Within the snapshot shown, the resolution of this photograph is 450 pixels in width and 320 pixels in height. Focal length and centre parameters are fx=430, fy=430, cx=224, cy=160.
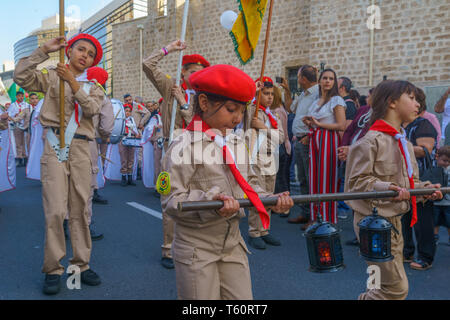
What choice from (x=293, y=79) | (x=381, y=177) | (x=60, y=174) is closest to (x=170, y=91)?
(x=60, y=174)

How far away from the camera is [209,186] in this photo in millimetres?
2143

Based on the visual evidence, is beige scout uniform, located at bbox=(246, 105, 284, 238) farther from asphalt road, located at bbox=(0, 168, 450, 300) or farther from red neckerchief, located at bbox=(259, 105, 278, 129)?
asphalt road, located at bbox=(0, 168, 450, 300)

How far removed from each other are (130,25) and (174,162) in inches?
1047

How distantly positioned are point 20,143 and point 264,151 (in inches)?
463

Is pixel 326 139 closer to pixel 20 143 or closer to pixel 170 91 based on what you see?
pixel 170 91

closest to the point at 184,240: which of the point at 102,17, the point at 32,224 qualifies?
the point at 32,224

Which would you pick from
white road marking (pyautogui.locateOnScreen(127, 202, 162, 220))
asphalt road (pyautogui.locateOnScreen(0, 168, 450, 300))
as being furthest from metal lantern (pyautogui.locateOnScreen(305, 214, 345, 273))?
white road marking (pyautogui.locateOnScreen(127, 202, 162, 220))

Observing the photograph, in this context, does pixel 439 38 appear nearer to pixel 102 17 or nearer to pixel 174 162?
pixel 174 162

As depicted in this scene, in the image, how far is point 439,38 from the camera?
44.8 ft

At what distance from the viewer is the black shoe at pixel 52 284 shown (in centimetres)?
347

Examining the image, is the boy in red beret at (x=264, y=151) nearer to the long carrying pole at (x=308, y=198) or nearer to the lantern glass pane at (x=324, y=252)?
the long carrying pole at (x=308, y=198)

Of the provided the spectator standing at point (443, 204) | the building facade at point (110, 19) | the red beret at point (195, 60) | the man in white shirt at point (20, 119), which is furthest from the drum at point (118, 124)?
the building facade at point (110, 19)

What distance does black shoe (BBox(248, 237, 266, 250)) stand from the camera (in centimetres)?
487

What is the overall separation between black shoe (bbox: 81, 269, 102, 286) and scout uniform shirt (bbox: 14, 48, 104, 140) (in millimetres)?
1185
